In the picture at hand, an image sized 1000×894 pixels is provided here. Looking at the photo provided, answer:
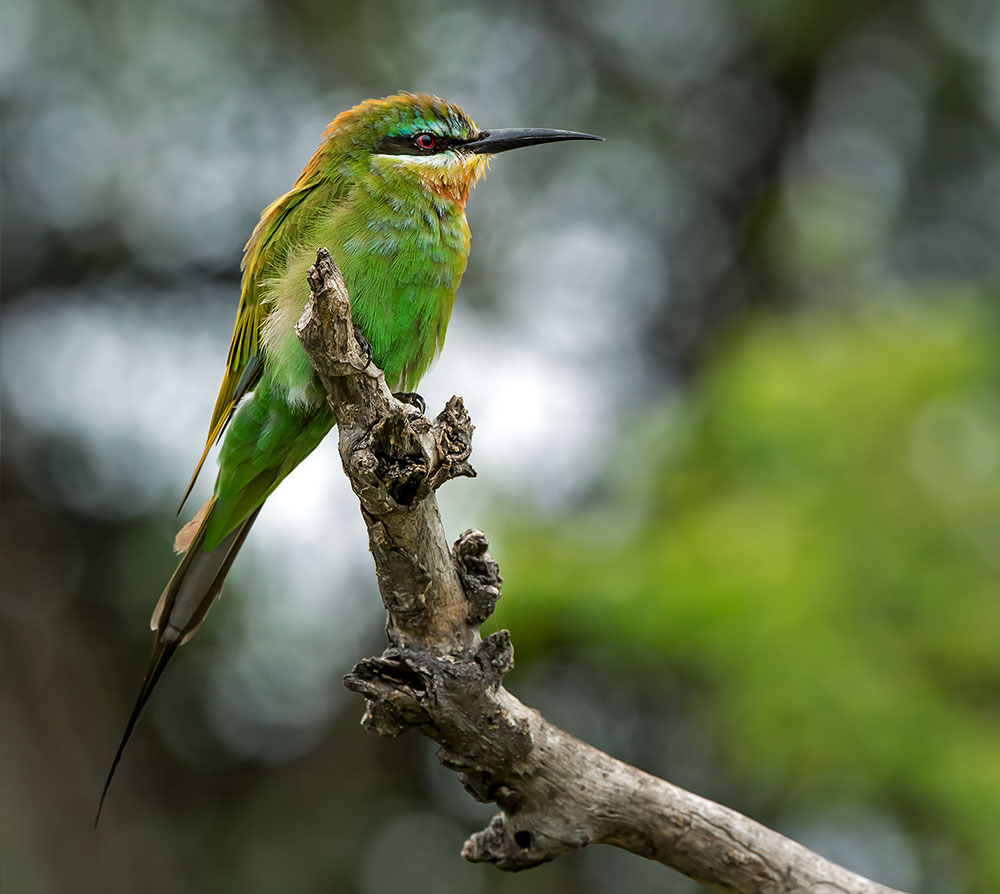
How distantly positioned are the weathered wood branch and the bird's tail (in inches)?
32.6

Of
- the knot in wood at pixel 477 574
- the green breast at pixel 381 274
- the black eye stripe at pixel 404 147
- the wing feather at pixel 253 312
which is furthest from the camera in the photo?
the black eye stripe at pixel 404 147

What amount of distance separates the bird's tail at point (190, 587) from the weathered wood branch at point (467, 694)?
828mm

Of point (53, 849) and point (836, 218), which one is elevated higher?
point (836, 218)

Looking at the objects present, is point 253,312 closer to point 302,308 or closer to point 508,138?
point 302,308

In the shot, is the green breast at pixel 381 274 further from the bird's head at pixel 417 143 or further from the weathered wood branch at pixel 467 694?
the weathered wood branch at pixel 467 694

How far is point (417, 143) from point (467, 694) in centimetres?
177

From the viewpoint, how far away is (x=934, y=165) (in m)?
6.53

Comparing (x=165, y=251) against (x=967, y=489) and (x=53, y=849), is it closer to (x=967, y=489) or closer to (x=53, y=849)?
(x=53, y=849)

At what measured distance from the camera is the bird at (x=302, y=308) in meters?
3.22

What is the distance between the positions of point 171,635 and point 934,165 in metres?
5.05

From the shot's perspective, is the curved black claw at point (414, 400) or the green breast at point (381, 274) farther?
the green breast at point (381, 274)

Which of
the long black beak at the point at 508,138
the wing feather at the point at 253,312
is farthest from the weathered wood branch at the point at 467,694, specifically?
the long black beak at the point at 508,138

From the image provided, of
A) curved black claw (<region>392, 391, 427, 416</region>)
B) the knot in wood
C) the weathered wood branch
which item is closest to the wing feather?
curved black claw (<region>392, 391, 427, 416</region>)

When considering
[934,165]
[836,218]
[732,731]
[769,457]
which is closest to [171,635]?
[732,731]
